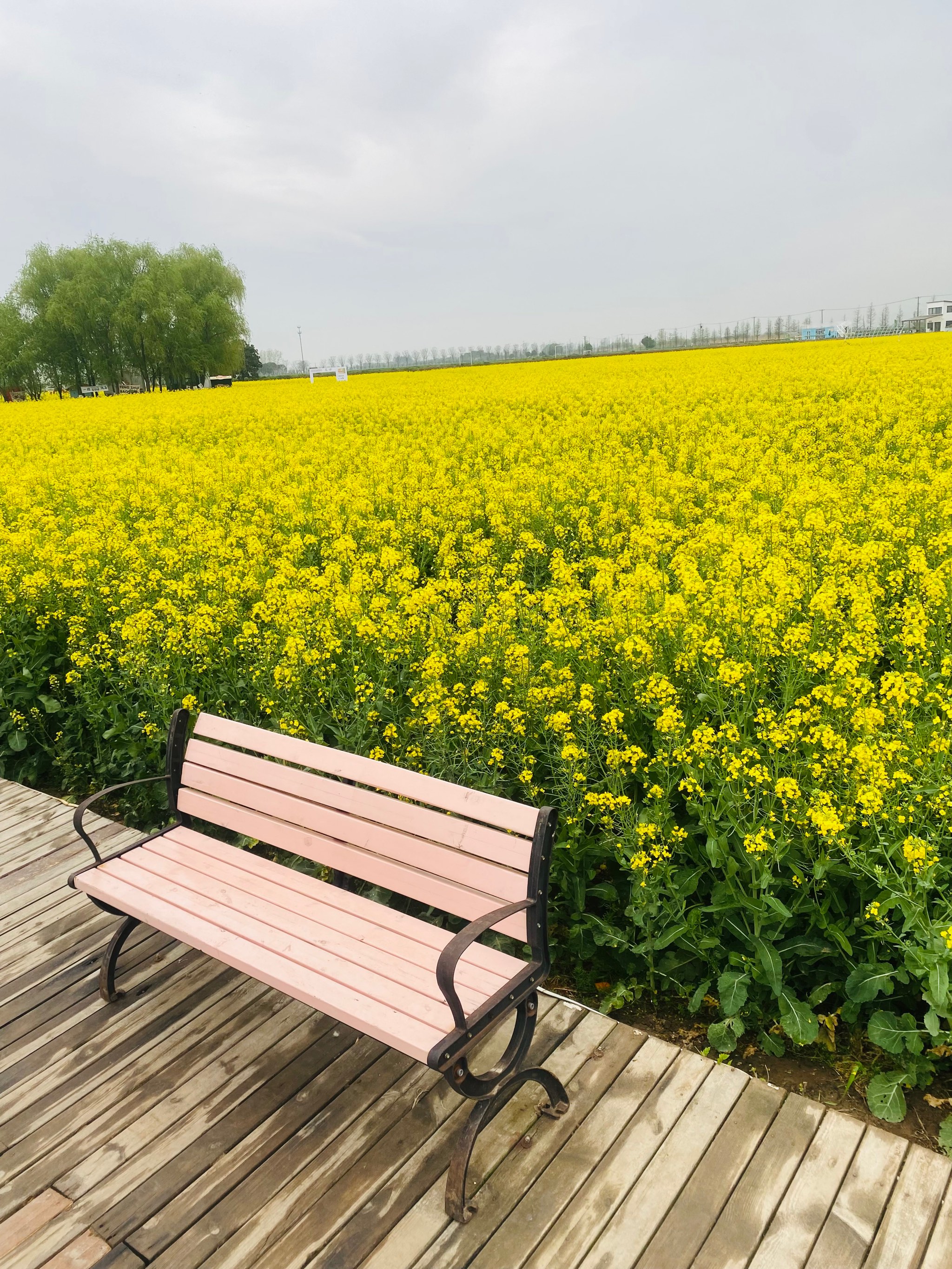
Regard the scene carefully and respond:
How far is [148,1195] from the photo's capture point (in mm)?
2361

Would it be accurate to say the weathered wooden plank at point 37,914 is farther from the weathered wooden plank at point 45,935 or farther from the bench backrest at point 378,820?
the bench backrest at point 378,820

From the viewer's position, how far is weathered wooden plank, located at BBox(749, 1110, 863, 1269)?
210 cm

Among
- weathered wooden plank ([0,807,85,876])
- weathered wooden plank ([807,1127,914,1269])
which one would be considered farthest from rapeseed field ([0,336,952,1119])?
weathered wooden plank ([0,807,85,876])

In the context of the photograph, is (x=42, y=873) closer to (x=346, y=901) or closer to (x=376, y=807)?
(x=346, y=901)

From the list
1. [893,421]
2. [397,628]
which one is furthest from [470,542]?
[893,421]

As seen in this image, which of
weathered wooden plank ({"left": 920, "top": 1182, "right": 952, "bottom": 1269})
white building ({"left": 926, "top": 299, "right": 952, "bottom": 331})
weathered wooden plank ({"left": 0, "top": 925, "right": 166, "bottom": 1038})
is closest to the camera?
weathered wooden plank ({"left": 920, "top": 1182, "right": 952, "bottom": 1269})

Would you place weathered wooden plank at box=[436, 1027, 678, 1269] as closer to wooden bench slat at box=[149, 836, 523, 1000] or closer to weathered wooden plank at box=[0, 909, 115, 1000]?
wooden bench slat at box=[149, 836, 523, 1000]

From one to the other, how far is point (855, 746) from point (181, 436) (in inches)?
587

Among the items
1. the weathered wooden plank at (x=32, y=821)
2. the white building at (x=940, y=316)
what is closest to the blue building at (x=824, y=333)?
the white building at (x=940, y=316)

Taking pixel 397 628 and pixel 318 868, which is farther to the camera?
pixel 397 628

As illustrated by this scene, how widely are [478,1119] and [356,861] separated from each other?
3.04 ft

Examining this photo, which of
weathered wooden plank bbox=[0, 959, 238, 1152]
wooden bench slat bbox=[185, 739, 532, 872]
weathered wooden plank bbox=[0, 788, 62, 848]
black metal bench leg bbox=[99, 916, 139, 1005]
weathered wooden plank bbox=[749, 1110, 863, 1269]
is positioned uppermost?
wooden bench slat bbox=[185, 739, 532, 872]

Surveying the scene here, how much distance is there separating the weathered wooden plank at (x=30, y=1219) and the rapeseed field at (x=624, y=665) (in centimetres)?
186

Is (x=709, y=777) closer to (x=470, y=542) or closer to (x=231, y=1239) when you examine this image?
(x=231, y=1239)
